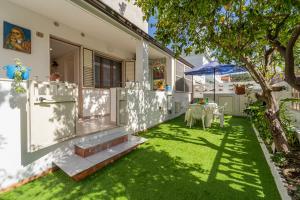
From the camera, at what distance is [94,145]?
370 centimetres

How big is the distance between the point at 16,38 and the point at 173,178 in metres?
5.25

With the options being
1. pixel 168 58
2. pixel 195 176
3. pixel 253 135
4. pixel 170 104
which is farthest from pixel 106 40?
pixel 253 135

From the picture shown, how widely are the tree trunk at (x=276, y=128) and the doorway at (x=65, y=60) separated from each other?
648 centimetres

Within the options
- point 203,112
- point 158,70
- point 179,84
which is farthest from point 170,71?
point 203,112

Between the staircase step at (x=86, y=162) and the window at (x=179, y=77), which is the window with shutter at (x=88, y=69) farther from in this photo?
the window at (x=179, y=77)

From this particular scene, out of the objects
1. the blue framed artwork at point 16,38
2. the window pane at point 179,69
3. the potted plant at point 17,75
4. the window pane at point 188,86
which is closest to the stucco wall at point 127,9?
the window pane at point 179,69

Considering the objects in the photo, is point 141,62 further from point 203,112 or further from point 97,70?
point 203,112

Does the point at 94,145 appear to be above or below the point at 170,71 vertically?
Answer: below

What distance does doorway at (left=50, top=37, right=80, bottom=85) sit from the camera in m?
5.98

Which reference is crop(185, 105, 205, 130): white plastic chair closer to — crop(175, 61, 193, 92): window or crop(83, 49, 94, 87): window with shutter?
crop(175, 61, 193, 92): window

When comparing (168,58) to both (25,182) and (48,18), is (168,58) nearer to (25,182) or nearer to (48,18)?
(48,18)

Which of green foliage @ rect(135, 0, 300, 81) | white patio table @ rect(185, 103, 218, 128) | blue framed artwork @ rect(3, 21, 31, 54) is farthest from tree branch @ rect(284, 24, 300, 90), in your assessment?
blue framed artwork @ rect(3, 21, 31, 54)

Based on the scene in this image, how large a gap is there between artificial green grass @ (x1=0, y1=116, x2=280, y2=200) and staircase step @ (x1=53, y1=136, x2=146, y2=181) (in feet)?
0.42

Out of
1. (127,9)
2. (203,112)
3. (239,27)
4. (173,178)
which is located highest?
(127,9)
